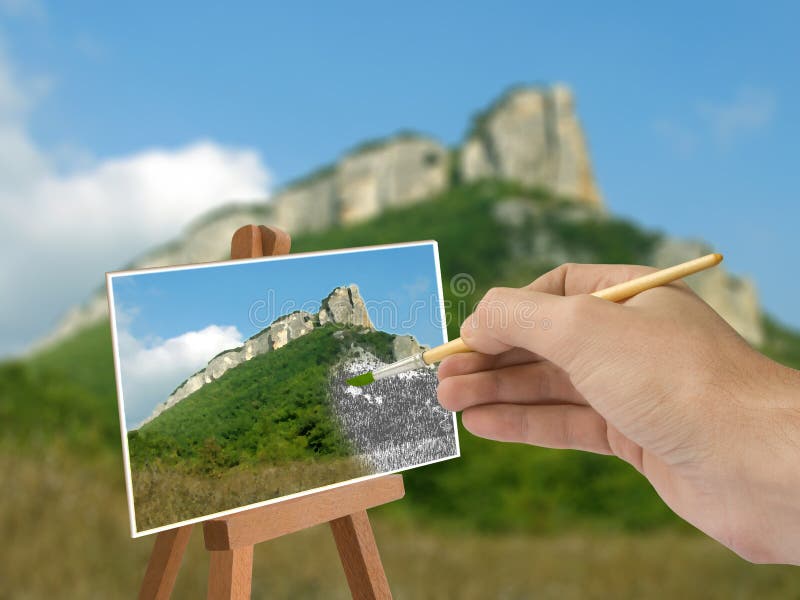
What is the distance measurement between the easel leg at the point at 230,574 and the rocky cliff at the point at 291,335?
409 mm

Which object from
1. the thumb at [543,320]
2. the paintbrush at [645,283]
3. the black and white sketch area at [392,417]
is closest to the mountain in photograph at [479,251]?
the black and white sketch area at [392,417]

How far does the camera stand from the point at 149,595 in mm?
2201

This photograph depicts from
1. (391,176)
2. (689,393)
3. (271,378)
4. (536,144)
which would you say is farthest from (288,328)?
(536,144)

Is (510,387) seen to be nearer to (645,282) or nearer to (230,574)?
(645,282)

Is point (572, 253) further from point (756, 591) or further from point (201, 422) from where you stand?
point (201, 422)

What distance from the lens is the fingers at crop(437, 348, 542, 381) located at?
7.10ft

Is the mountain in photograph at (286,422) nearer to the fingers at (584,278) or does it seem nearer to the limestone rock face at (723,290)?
the fingers at (584,278)

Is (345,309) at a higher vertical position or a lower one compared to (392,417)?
higher

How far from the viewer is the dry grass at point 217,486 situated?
6.34ft

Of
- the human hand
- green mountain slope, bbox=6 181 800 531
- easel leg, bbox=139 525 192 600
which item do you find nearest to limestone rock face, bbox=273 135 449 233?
green mountain slope, bbox=6 181 800 531

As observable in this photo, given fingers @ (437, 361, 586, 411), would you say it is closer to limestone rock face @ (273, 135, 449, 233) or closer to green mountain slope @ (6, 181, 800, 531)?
green mountain slope @ (6, 181, 800, 531)

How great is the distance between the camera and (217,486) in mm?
2033

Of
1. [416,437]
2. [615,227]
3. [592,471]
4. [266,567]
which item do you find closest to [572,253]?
[615,227]

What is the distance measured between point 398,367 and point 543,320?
0.64 metres
